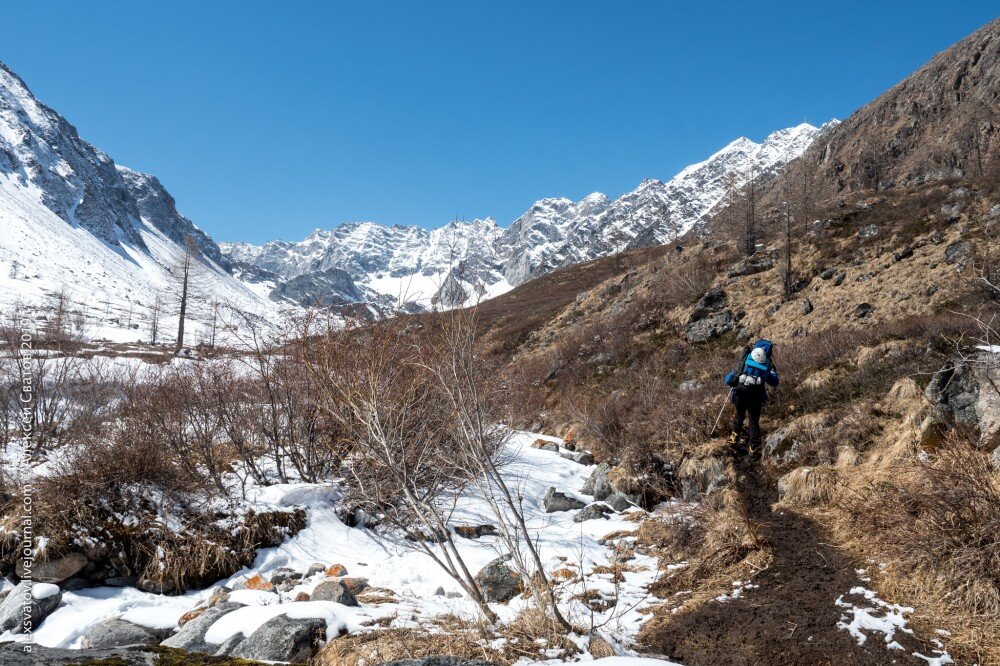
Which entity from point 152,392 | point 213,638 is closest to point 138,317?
point 152,392

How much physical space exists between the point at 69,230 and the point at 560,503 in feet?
545

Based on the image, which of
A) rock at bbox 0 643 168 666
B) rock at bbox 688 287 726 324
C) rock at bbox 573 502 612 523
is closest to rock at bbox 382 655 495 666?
rock at bbox 0 643 168 666

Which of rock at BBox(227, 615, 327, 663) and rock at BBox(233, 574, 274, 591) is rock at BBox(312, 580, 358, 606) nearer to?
rock at BBox(227, 615, 327, 663)

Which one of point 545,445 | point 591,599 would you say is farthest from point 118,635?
point 545,445

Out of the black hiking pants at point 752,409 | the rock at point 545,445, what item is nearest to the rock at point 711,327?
the rock at point 545,445

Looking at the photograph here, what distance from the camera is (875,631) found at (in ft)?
11.7

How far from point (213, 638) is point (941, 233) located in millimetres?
20979

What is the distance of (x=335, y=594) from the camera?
484cm

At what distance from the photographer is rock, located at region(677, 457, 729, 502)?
743cm

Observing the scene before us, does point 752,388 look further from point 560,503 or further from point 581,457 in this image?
point 581,457

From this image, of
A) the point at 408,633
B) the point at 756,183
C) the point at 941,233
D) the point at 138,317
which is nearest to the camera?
the point at 408,633

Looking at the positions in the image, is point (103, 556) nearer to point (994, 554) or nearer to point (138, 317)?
point (994, 554)

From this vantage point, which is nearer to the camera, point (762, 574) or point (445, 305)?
point (445, 305)

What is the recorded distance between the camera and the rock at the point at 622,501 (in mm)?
7992
